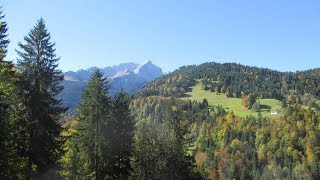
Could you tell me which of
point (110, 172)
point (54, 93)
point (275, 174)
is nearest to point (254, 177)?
point (275, 174)

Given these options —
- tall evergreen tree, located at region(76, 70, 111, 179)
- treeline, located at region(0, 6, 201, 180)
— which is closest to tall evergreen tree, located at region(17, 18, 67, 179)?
treeline, located at region(0, 6, 201, 180)

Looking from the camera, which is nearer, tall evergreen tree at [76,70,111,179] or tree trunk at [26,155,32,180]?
tree trunk at [26,155,32,180]

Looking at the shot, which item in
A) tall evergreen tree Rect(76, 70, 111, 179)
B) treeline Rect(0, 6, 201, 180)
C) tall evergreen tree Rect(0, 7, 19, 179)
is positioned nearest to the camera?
tall evergreen tree Rect(0, 7, 19, 179)

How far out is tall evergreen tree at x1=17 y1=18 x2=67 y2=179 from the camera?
37.7 meters

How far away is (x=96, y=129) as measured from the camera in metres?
48.2

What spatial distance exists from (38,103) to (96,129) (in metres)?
11.3

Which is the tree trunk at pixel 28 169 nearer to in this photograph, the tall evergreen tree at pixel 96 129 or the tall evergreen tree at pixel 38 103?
the tall evergreen tree at pixel 38 103

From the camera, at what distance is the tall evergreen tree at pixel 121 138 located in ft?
161

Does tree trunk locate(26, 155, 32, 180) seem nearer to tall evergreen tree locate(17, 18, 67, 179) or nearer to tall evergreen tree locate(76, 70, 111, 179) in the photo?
tall evergreen tree locate(17, 18, 67, 179)

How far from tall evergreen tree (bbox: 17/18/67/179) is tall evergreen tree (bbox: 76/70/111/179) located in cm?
698

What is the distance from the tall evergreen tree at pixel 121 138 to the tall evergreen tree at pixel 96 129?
0.96 metres

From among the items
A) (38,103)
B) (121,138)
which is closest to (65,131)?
(121,138)

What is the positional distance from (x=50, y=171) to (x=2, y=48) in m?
12.4

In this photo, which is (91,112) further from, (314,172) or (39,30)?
(314,172)
